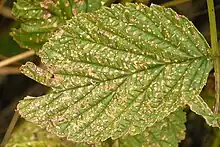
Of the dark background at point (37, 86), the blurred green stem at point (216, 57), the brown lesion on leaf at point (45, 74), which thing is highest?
the blurred green stem at point (216, 57)

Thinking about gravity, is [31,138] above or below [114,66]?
below

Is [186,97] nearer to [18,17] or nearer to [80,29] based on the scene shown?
[80,29]

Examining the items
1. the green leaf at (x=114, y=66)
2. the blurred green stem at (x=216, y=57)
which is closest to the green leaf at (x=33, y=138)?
the green leaf at (x=114, y=66)

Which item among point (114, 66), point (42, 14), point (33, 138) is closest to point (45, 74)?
point (114, 66)

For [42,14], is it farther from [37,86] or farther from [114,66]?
[37,86]

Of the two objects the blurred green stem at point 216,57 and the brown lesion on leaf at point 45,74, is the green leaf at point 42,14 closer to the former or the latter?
the brown lesion on leaf at point 45,74

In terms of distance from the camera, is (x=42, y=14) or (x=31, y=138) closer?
(x=42, y=14)

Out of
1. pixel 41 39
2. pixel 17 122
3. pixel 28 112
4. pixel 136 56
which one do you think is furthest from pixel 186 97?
pixel 17 122
